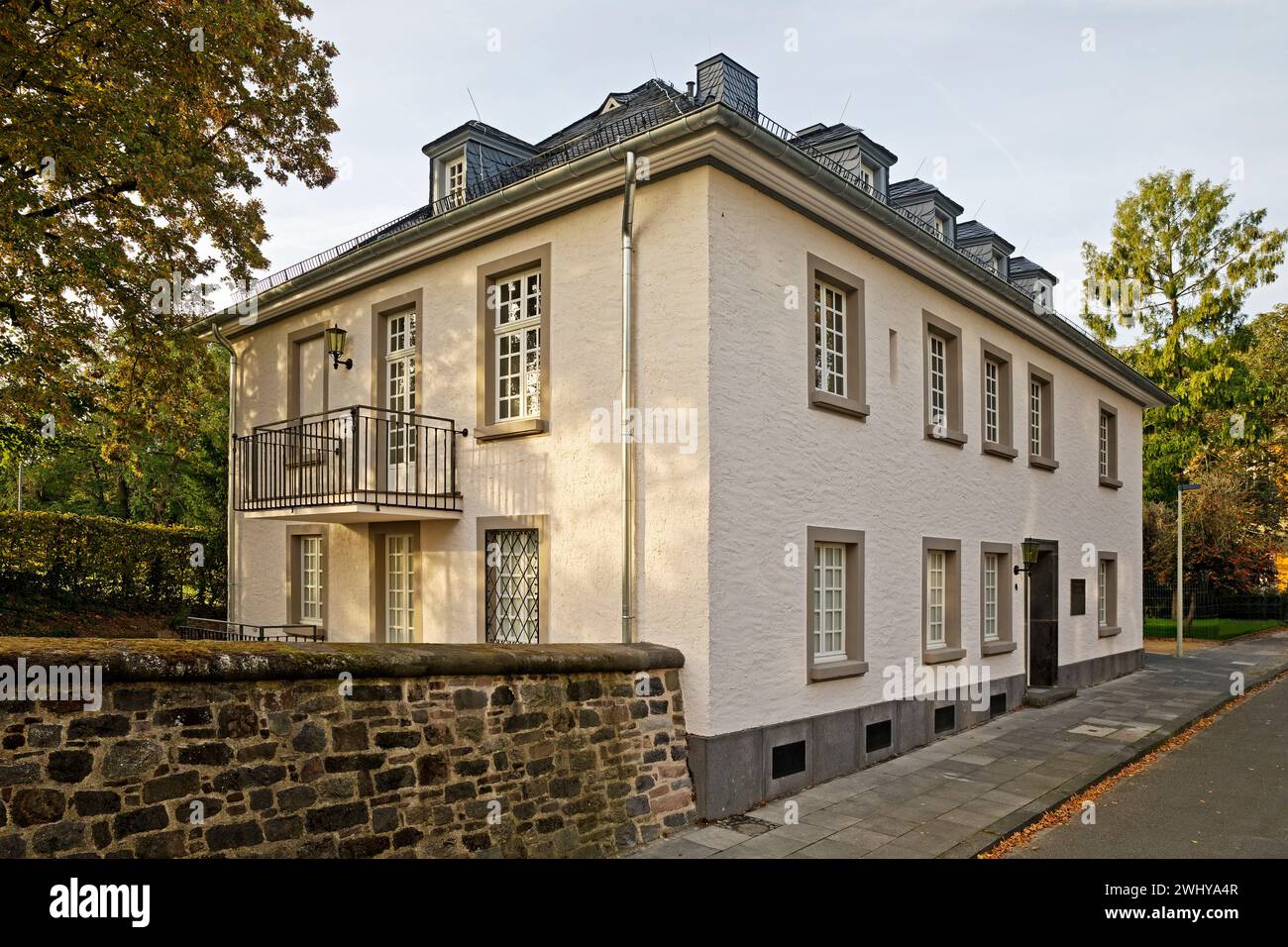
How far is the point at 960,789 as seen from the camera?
938 cm

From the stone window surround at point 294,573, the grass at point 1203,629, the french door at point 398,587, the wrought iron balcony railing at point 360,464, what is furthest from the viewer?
the grass at point 1203,629

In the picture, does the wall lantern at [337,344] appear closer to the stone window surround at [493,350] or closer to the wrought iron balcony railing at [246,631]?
the stone window surround at [493,350]

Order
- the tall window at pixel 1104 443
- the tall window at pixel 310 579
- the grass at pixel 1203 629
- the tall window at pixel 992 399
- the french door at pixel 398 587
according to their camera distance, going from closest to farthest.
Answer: the french door at pixel 398 587 → the tall window at pixel 310 579 → the tall window at pixel 992 399 → the tall window at pixel 1104 443 → the grass at pixel 1203 629

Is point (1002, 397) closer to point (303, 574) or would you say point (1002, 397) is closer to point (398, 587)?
point (398, 587)

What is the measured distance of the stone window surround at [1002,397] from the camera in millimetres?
13727

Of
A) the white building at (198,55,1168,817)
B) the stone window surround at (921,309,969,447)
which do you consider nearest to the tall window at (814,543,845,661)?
the white building at (198,55,1168,817)

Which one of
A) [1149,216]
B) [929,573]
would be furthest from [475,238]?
[1149,216]

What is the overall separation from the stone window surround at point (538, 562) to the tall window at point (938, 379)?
5.94 m

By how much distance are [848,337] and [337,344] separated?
23.2 feet

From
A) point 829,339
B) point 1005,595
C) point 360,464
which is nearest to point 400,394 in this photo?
point 360,464

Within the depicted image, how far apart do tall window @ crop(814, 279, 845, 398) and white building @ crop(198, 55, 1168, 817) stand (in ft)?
0.13

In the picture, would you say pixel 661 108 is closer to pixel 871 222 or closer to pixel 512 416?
pixel 871 222

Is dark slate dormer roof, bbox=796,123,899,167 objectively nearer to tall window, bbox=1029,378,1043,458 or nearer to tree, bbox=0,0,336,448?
tall window, bbox=1029,378,1043,458

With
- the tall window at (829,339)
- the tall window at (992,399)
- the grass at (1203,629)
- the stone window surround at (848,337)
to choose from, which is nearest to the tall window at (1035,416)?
the tall window at (992,399)
